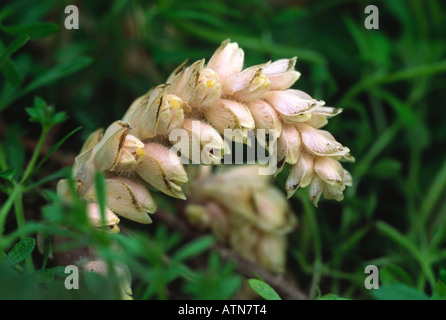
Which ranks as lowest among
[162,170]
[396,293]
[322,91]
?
[396,293]

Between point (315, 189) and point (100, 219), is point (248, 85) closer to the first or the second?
point (315, 189)

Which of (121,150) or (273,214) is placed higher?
(121,150)

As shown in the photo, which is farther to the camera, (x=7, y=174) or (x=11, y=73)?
(x=11, y=73)

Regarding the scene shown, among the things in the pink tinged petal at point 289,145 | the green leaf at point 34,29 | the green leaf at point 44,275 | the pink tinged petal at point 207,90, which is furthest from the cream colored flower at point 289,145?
the green leaf at point 34,29

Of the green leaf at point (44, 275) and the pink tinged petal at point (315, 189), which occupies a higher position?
the pink tinged petal at point (315, 189)

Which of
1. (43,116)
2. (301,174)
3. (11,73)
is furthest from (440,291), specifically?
(11,73)

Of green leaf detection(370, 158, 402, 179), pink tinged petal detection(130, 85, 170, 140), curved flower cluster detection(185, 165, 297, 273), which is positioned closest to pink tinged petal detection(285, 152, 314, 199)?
pink tinged petal detection(130, 85, 170, 140)

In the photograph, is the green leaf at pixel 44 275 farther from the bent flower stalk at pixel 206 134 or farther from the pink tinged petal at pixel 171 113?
the pink tinged petal at pixel 171 113
